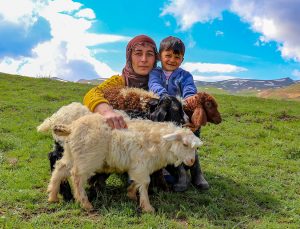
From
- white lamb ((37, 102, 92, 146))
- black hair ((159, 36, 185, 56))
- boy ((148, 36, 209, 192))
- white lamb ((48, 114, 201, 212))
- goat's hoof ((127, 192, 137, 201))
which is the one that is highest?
black hair ((159, 36, 185, 56))

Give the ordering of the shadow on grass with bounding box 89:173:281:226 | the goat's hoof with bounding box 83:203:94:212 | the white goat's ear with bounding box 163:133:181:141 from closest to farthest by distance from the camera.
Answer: the white goat's ear with bounding box 163:133:181:141
the goat's hoof with bounding box 83:203:94:212
the shadow on grass with bounding box 89:173:281:226

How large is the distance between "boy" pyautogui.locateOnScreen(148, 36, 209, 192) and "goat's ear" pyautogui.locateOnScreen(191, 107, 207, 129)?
0.49m

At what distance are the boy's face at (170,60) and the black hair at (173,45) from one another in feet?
0.23

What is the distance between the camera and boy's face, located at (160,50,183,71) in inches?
326

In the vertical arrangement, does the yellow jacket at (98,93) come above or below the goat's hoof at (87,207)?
above

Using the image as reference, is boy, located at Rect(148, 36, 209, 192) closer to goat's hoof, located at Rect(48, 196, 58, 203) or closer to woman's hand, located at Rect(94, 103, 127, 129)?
woman's hand, located at Rect(94, 103, 127, 129)

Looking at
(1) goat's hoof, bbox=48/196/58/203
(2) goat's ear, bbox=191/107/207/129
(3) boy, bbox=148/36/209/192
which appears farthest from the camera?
(3) boy, bbox=148/36/209/192

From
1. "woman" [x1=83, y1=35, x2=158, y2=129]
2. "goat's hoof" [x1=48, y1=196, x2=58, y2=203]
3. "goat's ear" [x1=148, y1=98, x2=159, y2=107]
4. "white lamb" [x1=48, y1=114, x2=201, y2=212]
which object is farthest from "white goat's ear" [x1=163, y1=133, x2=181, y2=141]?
"goat's hoof" [x1=48, y1=196, x2=58, y2=203]

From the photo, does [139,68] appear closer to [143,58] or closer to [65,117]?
[143,58]

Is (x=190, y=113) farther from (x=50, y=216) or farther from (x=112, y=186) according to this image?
(x=50, y=216)

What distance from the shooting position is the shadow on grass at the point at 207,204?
713cm

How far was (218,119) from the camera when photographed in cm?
783

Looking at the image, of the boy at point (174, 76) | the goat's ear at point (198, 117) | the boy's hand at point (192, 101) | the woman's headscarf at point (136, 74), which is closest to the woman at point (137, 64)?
the woman's headscarf at point (136, 74)

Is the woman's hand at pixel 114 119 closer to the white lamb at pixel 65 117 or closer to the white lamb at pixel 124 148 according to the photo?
the white lamb at pixel 124 148
